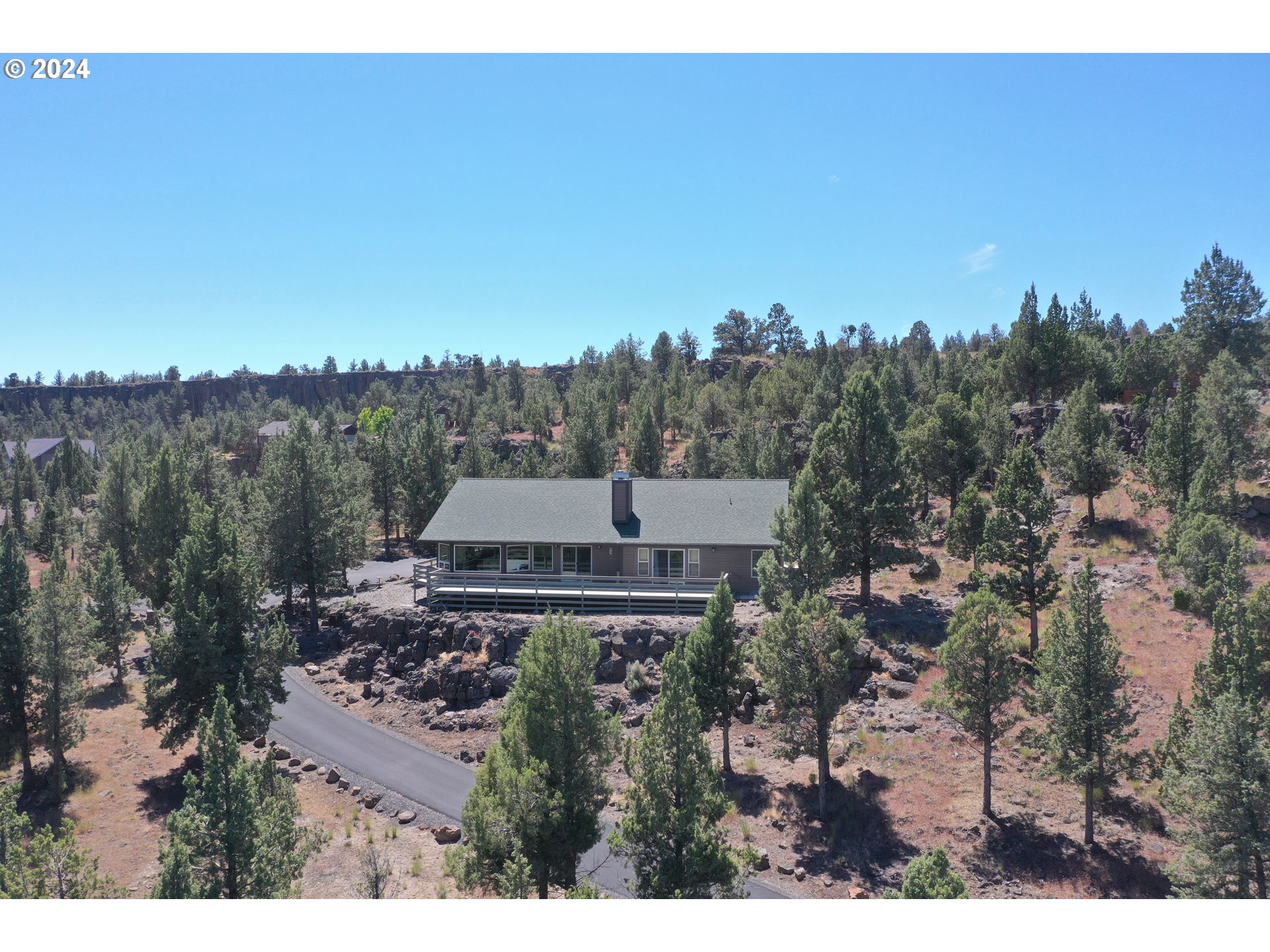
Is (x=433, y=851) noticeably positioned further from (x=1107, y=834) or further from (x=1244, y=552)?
(x=1244, y=552)

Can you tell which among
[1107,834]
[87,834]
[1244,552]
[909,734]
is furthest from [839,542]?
[87,834]

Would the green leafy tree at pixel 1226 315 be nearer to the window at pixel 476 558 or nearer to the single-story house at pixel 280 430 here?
the window at pixel 476 558

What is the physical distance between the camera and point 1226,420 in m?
→ 43.4

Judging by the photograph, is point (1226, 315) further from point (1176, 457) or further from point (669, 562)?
point (669, 562)

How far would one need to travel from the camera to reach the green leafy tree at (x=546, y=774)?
14711 millimetres

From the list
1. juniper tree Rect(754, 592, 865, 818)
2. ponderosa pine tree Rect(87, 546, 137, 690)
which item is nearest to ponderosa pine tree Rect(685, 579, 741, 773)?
juniper tree Rect(754, 592, 865, 818)

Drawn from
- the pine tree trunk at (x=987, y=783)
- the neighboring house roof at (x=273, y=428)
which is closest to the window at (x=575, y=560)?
the pine tree trunk at (x=987, y=783)

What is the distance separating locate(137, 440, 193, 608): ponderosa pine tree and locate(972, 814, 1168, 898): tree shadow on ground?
42715mm

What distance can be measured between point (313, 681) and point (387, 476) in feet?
112

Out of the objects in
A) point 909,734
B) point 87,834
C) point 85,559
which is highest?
point 85,559

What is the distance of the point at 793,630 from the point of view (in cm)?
2303

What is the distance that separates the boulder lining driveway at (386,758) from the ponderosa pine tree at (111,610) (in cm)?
1029

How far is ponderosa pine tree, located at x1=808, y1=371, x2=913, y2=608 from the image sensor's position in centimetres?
3262

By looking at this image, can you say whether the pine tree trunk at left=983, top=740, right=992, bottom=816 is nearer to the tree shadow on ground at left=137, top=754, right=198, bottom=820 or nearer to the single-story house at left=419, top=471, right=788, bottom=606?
the single-story house at left=419, top=471, right=788, bottom=606
